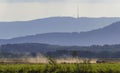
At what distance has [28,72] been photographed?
4000 centimetres

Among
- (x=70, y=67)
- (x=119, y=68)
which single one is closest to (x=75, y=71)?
(x=70, y=67)

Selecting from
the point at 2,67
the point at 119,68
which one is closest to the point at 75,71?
the point at 119,68

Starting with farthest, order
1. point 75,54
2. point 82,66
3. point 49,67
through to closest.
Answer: point 49,67, point 82,66, point 75,54

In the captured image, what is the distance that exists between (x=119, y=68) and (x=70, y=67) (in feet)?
12.0

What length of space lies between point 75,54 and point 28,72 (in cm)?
984

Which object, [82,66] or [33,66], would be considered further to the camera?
[33,66]

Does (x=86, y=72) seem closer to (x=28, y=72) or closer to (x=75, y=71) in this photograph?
(x=75, y=71)

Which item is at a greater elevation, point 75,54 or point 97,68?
point 75,54

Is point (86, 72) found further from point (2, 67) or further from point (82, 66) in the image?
point (2, 67)

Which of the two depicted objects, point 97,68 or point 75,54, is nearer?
point 75,54

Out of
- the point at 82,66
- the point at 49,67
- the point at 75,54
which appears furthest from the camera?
the point at 49,67

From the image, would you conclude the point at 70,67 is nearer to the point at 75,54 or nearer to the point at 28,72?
the point at 28,72

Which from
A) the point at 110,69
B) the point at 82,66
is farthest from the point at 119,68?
the point at 82,66

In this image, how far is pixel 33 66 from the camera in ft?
133
